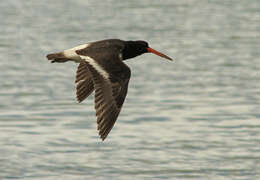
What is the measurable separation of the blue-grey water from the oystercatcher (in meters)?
2.30

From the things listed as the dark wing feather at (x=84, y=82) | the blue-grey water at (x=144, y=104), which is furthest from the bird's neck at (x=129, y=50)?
the blue-grey water at (x=144, y=104)

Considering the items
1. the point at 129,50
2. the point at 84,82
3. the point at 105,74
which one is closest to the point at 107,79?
the point at 105,74

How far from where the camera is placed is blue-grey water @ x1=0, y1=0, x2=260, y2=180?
47.2ft

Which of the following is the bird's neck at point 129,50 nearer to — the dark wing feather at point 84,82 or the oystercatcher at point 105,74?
the oystercatcher at point 105,74

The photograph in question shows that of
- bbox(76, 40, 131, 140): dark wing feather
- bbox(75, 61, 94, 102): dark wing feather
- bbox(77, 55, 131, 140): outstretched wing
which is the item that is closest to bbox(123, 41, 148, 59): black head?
bbox(76, 40, 131, 140): dark wing feather

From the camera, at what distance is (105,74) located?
1106cm

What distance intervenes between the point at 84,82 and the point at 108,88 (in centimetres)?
104

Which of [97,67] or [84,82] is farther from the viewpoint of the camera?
[84,82]

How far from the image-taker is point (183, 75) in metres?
20.7

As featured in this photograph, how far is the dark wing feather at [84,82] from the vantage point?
11883 mm

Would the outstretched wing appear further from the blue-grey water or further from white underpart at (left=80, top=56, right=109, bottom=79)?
the blue-grey water

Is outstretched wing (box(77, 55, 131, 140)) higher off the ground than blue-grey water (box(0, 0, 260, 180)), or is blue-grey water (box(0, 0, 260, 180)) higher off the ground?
outstretched wing (box(77, 55, 131, 140))

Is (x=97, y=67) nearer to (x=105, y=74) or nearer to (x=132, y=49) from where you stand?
(x=105, y=74)

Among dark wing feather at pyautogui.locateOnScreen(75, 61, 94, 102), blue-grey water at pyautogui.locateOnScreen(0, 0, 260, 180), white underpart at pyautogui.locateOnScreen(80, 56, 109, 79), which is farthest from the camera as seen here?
blue-grey water at pyautogui.locateOnScreen(0, 0, 260, 180)
